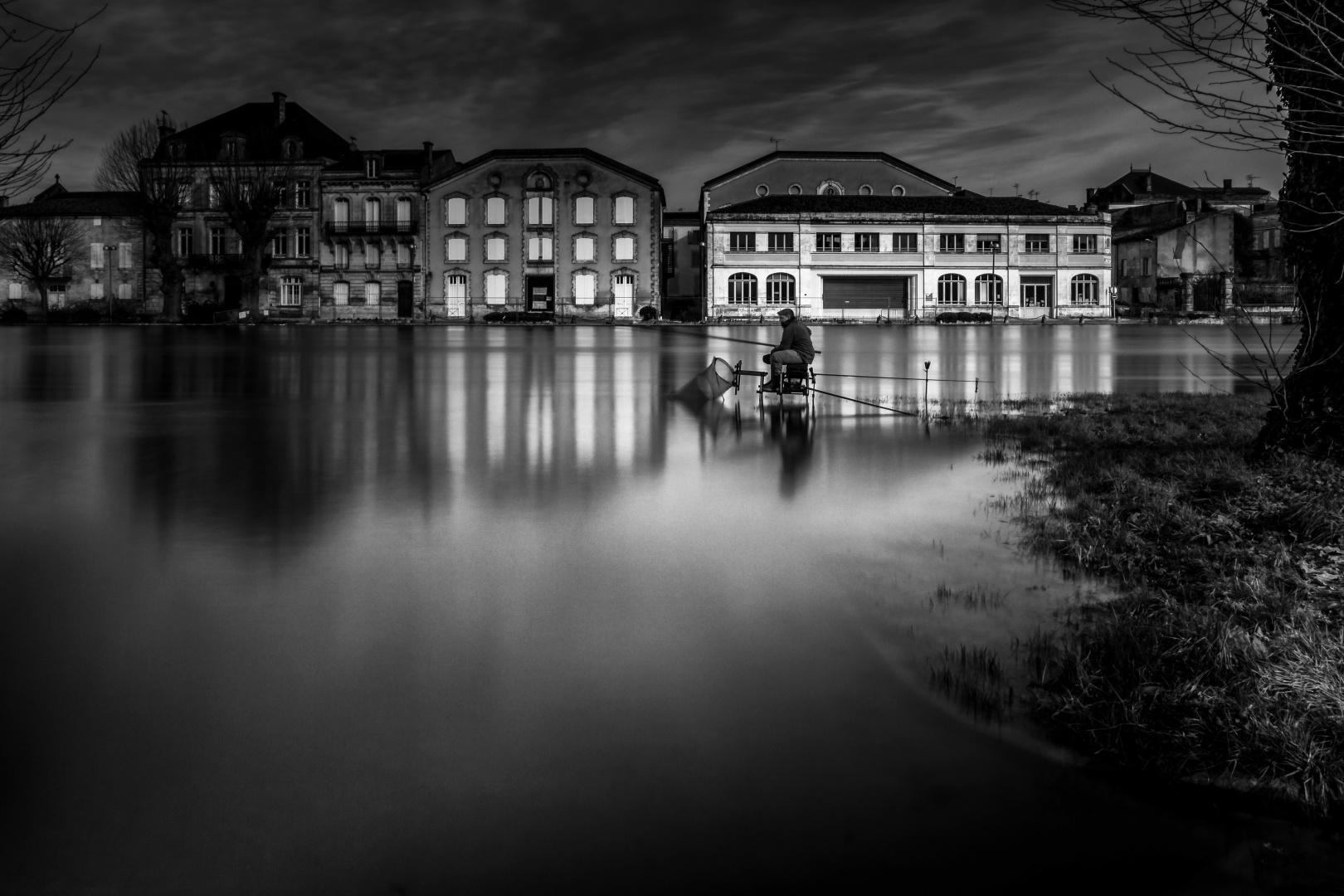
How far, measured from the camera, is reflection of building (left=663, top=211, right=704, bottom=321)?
8444 cm

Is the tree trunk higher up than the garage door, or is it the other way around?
the garage door

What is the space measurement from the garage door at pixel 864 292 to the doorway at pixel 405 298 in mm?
27395

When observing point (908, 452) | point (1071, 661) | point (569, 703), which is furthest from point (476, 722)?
point (908, 452)

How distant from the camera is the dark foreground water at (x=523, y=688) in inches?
128

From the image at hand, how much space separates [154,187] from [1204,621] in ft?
236

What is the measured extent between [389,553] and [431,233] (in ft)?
242

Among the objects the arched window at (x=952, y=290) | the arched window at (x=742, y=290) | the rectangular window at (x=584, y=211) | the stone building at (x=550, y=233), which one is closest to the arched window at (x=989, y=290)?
the arched window at (x=952, y=290)

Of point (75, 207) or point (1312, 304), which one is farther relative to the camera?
point (75, 207)

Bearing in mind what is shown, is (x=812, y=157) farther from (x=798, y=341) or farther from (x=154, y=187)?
(x=798, y=341)

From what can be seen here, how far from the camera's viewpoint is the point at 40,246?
79.3 metres

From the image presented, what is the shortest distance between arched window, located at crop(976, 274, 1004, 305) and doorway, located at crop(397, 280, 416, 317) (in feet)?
123

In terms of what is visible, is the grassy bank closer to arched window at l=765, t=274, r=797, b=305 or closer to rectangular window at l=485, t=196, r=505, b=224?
Result: arched window at l=765, t=274, r=797, b=305

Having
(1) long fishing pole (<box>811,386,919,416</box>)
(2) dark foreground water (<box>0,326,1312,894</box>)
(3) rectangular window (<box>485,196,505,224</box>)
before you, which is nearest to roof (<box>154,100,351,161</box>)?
(3) rectangular window (<box>485,196,505,224</box>)

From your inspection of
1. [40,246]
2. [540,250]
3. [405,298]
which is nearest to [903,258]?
[540,250]
